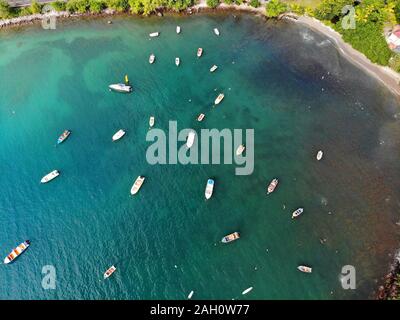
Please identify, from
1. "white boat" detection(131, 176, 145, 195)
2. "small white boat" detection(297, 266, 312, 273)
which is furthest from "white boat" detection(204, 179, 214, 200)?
"small white boat" detection(297, 266, 312, 273)

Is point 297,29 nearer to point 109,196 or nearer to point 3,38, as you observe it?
point 109,196

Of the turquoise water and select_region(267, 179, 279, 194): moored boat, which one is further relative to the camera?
select_region(267, 179, 279, 194): moored boat

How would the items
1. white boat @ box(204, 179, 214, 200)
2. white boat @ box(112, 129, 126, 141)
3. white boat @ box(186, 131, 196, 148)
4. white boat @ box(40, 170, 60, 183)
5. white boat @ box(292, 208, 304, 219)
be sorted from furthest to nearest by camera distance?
white boat @ box(112, 129, 126, 141), white boat @ box(186, 131, 196, 148), white boat @ box(40, 170, 60, 183), white boat @ box(204, 179, 214, 200), white boat @ box(292, 208, 304, 219)

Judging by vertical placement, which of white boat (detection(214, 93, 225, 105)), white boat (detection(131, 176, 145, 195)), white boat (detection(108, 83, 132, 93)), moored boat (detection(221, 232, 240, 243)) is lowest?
moored boat (detection(221, 232, 240, 243))

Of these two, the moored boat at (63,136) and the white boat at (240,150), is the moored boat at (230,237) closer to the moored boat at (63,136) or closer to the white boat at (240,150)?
the white boat at (240,150)

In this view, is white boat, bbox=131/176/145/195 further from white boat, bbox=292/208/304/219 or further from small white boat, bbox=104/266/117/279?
white boat, bbox=292/208/304/219

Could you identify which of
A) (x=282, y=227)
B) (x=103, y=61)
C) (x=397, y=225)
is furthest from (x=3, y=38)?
(x=397, y=225)
